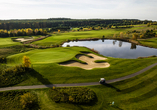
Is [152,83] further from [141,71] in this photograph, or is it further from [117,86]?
[117,86]

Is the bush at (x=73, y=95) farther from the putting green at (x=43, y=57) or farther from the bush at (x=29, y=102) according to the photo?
the putting green at (x=43, y=57)

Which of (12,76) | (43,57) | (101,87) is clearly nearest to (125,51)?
(101,87)

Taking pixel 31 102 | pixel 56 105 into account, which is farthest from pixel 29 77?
pixel 56 105

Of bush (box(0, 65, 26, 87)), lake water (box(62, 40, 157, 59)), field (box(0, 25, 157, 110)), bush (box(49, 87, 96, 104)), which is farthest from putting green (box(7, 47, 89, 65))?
lake water (box(62, 40, 157, 59))

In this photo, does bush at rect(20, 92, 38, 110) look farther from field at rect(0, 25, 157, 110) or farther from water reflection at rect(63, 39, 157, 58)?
water reflection at rect(63, 39, 157, 58)

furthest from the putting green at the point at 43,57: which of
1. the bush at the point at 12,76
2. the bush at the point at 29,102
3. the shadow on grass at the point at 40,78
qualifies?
the bush at the point at 29,102

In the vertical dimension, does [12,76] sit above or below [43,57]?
below

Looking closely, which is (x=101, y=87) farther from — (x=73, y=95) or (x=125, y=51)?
(x=125, y=51)
